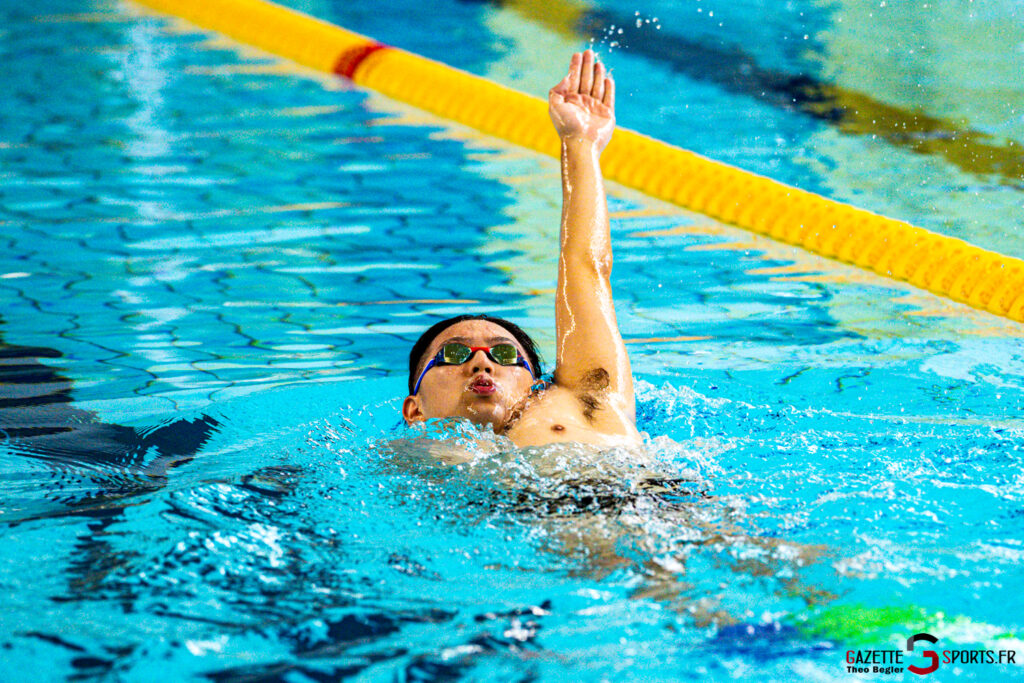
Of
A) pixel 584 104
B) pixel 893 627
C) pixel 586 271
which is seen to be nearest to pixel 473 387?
pixel 586 271

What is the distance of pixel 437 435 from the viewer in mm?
2932

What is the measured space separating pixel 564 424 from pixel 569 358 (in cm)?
20

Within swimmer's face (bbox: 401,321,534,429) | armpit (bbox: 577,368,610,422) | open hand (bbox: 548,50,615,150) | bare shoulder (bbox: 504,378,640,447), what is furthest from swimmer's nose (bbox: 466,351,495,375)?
open hand (bbox: 548,50,615,150)

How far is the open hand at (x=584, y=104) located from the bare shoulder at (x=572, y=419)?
2.11ft

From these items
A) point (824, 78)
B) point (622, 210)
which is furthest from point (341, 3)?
point (622, 210)

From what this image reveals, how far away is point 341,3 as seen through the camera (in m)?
10.2

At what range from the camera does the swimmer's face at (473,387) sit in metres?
2.98

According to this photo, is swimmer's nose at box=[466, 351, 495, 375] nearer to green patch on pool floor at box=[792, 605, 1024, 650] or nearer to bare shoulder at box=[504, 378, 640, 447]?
bare shoulder at box=[504, 378, 640, 447]

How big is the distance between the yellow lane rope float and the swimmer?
194 cm

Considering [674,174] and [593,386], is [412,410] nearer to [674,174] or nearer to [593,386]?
[593,386]

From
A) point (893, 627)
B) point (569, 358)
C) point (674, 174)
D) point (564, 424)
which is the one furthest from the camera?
point (674, 174)

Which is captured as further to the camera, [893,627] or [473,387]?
[473,387]

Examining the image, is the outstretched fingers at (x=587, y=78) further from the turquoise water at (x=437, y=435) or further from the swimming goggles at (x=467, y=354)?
the turquoise water at (x=437, y=435)

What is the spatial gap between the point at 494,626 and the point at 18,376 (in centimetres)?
217
